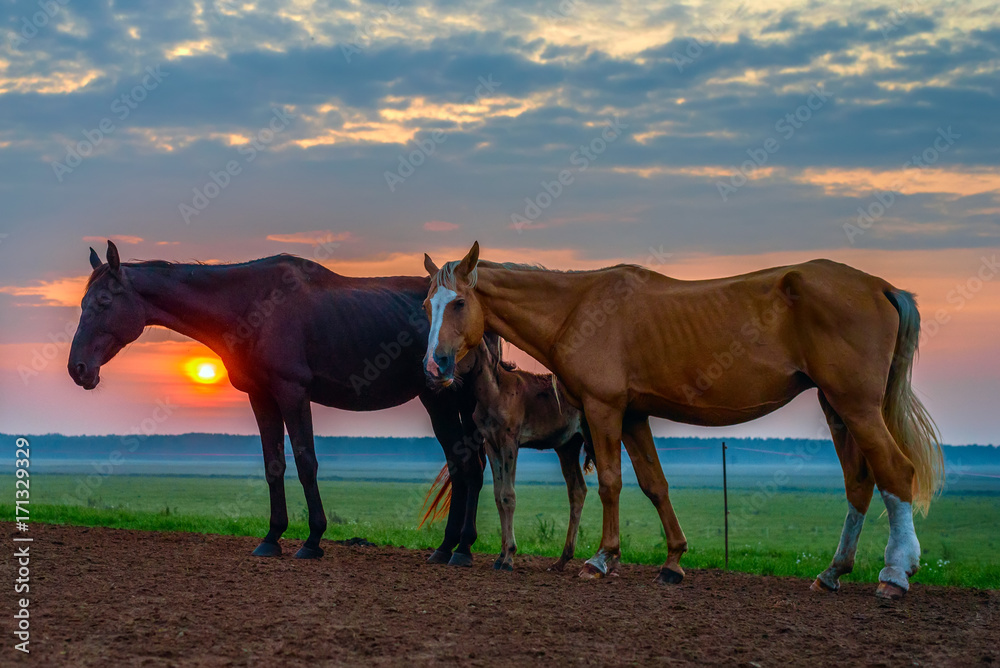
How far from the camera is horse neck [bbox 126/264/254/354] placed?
386 inches

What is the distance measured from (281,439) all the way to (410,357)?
67.4 inches

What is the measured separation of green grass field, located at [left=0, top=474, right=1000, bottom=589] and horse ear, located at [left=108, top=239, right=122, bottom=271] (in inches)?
128

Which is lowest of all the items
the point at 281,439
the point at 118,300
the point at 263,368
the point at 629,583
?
the point at 629,583

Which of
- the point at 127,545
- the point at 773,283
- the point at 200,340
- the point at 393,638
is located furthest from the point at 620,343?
the point at 127,545

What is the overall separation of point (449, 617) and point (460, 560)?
10.2ft

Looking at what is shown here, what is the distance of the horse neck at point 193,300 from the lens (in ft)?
32.2

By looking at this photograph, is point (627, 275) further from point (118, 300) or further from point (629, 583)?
point (118, 300)

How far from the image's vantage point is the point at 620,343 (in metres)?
8.38

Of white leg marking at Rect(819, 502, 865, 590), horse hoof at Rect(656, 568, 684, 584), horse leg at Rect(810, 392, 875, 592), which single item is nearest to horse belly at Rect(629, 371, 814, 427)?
horse leg at Rect(810, 392, 875, 592)

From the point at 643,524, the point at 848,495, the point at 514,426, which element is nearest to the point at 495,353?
the point at 514,426

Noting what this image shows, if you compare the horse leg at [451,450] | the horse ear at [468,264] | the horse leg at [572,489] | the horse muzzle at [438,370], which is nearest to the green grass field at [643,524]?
the horse leg at [572,489]

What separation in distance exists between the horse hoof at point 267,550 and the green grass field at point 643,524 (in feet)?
7.37

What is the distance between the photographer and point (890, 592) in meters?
7.52

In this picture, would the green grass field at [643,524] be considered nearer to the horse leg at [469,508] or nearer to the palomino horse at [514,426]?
the palomino horse at [514,426]
